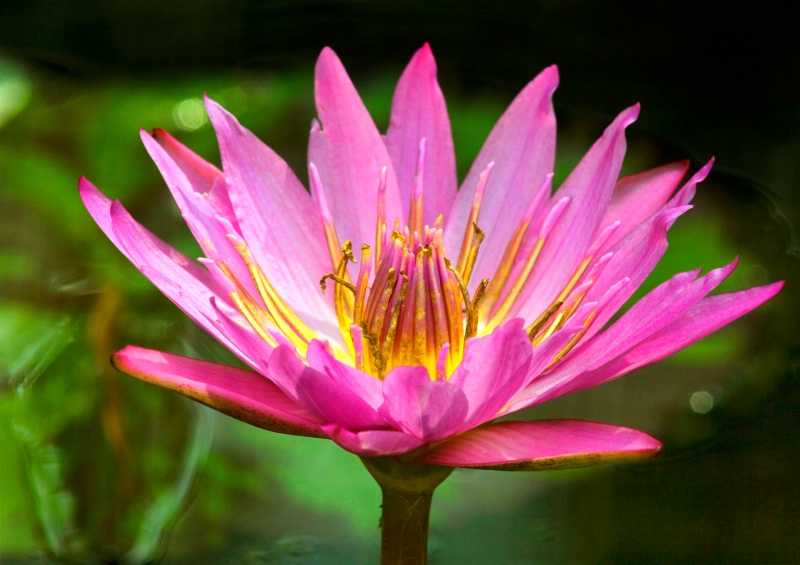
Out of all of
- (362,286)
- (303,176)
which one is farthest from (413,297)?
(303,176)

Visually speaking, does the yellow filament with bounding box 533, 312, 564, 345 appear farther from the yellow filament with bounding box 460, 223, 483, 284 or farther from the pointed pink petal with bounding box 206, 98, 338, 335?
the pointed pink petal with bounding box 206, 98, 338, 335

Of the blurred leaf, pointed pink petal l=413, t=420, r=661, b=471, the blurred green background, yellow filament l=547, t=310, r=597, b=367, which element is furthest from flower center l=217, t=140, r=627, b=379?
the blurred leaf

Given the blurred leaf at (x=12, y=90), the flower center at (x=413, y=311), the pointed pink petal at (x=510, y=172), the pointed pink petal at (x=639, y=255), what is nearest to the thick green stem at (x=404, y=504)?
the flower center at (x=413, y=311)

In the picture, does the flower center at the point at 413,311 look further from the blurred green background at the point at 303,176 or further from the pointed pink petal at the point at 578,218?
the blurred green background at the point at 303,176

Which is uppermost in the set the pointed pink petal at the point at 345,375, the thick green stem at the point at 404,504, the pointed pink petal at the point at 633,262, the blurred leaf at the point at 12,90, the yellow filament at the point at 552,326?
the blurred leaf at the point at 12,90

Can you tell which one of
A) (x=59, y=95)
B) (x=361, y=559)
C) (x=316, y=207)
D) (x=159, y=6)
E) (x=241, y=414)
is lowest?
(x=361, y=559)

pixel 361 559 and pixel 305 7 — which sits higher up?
pixel 305 7

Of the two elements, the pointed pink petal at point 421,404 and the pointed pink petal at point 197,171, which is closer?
the pointed pink petal at point 421,404

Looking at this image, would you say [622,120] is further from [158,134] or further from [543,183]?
[158,134]

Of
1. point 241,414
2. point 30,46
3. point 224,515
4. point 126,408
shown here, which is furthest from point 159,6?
point 241,414
